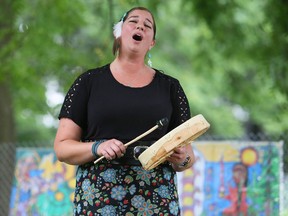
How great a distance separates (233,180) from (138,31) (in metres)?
3.72

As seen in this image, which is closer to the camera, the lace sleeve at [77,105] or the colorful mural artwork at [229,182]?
the lace sleeve at [77,105]

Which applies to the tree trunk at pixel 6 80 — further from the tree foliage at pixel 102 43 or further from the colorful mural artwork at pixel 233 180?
the colorful mural artwork at pixel 233 180

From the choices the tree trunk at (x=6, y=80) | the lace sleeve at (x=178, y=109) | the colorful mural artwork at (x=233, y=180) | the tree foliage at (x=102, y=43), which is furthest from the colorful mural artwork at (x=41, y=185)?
the lace sleeve at (x=178, y=109)

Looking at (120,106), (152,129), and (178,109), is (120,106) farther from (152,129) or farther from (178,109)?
(178,109)

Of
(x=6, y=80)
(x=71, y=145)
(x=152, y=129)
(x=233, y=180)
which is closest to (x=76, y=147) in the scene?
(x=71, y=145)

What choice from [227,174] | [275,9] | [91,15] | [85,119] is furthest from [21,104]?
[85,119]

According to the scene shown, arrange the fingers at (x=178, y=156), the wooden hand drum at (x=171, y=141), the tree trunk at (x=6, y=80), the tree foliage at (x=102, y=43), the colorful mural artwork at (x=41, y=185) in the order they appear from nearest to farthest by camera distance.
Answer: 1. the wooden hand drum at (x=171, y=141)
2. the fingers at (x=178, y=156)
3. the colorful mural artwork at (x=41, y=185)
4. the tree trunk at (x=6, y=80)
5. the tree foliage at (x=102, y=43)

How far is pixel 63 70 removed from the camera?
8422 mm

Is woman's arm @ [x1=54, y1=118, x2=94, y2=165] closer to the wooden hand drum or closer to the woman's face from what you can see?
the wooden hand drum

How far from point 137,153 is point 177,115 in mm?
350

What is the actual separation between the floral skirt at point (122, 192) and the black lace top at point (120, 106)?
151 mm

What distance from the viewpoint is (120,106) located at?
10.0ft

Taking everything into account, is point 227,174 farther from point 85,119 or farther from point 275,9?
point 85,119

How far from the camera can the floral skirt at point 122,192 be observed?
3051 millimetres
